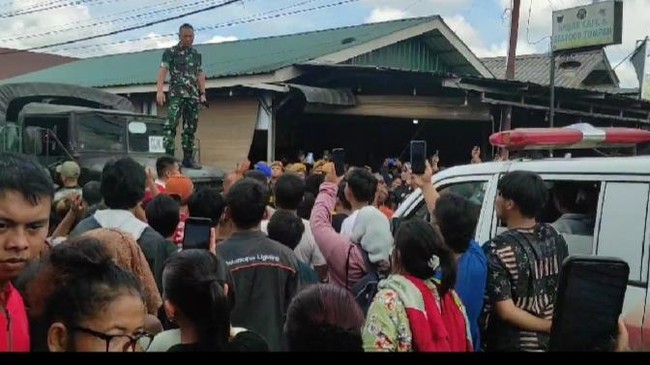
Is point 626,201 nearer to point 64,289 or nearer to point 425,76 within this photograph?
point 64,289

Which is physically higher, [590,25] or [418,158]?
[590,25]

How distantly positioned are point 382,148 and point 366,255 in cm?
1040

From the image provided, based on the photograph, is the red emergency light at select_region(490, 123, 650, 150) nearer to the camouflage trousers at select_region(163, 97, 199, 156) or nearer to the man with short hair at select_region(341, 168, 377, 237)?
the man with short hair at select_region(341, 168, 377, 237)

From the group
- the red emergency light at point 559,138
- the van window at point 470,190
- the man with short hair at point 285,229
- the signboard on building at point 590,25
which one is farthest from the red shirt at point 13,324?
the signboard on building at point 590,25

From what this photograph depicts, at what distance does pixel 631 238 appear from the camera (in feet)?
10.4

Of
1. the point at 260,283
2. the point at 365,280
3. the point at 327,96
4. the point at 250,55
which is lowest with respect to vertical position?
the point at 365,280

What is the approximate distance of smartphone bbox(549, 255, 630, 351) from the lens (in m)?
2.41

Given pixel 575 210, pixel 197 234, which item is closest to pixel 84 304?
pixel 197 234

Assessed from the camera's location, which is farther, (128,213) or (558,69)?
(558,69)

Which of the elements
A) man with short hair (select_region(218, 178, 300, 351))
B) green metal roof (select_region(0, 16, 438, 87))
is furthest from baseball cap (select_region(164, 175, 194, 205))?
green metal roof (select_region(0, 16, 438, 87))

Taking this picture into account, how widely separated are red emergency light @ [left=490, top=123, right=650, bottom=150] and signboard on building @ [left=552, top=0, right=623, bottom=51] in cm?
1040

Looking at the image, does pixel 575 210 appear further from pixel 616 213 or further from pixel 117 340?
pixel 117 340

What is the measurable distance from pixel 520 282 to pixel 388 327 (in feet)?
2.73

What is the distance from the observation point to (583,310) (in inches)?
97.7
